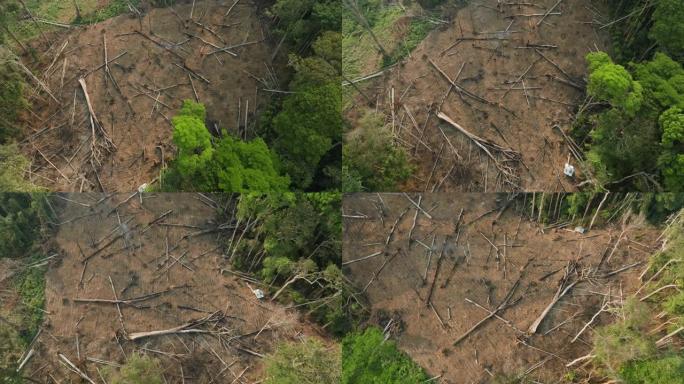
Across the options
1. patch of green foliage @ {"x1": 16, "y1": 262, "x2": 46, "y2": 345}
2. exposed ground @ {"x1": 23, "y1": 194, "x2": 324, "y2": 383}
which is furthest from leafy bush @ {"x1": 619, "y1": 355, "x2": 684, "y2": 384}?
patch of green foliage @ {"x1": 16, "y1": 262, "x2": 46, "y2": 345}

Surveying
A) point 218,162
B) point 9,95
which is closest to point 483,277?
point 218,162

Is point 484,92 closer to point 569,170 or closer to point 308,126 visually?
point 569,170

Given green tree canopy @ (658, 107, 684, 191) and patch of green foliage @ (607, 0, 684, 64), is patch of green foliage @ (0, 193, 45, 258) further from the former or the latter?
patch of green foliage @ (607, 0, 684, 64)

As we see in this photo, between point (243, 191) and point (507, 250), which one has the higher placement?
point (243, 191)

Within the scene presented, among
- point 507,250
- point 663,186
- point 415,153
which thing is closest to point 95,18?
point 415,153

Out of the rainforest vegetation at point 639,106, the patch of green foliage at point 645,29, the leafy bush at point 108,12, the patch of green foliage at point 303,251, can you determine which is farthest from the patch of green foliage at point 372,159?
the leafy bush at point 108,12

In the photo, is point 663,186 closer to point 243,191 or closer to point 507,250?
point 507,250
